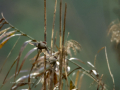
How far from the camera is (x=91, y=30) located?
1921 mm

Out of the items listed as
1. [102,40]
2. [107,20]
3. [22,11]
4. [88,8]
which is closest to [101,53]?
[102,40]

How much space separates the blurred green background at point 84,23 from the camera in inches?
67.5

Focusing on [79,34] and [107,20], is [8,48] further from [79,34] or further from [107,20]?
[107,20]

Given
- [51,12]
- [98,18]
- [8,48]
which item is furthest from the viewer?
[98,18]

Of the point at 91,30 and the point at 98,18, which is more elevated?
the point at 98,18

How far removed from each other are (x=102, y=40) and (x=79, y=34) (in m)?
0.34

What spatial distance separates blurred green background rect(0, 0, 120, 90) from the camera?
171cm

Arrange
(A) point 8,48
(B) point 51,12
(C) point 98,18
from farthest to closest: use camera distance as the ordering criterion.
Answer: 1. (C) point 98,18
2. (B) point 51,12
3. (A) point 8,48

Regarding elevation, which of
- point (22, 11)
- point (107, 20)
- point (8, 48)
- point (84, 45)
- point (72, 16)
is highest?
point (22, 11)

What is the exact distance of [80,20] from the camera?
1896 millimetres

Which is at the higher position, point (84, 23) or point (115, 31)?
point (84, 23)

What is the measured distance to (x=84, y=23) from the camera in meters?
1.91

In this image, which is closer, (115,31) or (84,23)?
(115,31)

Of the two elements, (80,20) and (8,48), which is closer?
(8,48)
